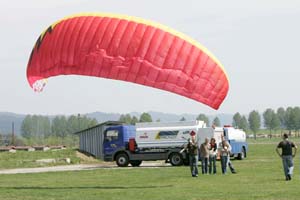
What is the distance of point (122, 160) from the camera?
3981 cm

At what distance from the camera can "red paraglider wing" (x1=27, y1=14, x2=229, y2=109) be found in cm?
1853

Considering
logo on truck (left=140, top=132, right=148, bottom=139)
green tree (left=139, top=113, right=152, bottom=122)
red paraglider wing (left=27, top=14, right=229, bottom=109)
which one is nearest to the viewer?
red paraglider wing (left=27, top=14, right=229, bottom=109)

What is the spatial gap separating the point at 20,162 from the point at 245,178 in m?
21.2

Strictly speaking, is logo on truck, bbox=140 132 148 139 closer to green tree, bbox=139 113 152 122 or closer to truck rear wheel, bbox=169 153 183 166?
truck rear wheel, bbox=169 153 183 166

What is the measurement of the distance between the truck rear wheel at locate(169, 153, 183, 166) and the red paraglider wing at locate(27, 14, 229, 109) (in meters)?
19.3

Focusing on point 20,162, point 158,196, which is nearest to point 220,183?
point 158,196

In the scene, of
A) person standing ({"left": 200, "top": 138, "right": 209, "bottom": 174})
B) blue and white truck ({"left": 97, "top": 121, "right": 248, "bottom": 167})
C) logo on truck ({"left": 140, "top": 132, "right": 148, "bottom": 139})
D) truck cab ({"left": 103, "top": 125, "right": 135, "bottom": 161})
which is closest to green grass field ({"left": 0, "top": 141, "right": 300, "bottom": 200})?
person standing ({"left": 200, "top": 138, "right": 209, "bottom": 174})

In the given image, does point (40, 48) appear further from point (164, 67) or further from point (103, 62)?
point (164, 67)

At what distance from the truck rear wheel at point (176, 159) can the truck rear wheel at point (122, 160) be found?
273 centimetres

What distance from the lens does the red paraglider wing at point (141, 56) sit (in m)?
18.5

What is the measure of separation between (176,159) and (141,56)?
20358 mm

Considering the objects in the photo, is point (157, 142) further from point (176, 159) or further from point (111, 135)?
point (111, 135)

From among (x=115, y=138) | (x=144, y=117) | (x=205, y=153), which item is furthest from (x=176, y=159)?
(x=144, y=117)

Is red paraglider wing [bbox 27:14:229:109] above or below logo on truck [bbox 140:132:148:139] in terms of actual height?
above
